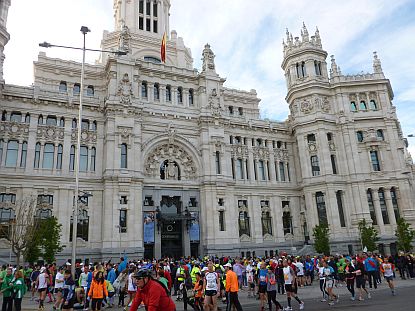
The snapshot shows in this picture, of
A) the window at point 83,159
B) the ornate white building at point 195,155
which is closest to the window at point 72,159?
the ornate white building at point 195,155

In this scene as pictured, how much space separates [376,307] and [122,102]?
108ft

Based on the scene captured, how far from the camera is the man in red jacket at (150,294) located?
5.93m

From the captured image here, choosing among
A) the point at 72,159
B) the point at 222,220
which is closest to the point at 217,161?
the point at 222,220

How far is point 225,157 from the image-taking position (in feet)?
146

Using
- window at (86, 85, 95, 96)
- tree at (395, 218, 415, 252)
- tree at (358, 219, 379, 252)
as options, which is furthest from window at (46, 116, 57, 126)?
tree at (395, 218, 415, 252)

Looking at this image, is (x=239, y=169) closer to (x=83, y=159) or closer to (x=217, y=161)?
(x=217, y=161)

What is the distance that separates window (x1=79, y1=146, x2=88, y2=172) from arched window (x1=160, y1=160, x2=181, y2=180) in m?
8.89

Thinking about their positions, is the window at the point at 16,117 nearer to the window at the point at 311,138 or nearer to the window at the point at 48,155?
the window at the point at 48,155

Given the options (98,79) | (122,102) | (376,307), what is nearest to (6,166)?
(122,102)

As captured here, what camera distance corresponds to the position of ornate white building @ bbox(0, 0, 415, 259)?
119ft

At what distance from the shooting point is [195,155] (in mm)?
43062

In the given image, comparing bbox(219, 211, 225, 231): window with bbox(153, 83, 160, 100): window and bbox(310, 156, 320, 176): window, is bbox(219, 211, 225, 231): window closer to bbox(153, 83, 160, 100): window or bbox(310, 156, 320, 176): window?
bbox(310, 156, 320, 176): window

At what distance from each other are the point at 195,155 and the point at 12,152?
2059 centimetres

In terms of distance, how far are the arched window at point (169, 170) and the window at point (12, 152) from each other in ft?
52.3
